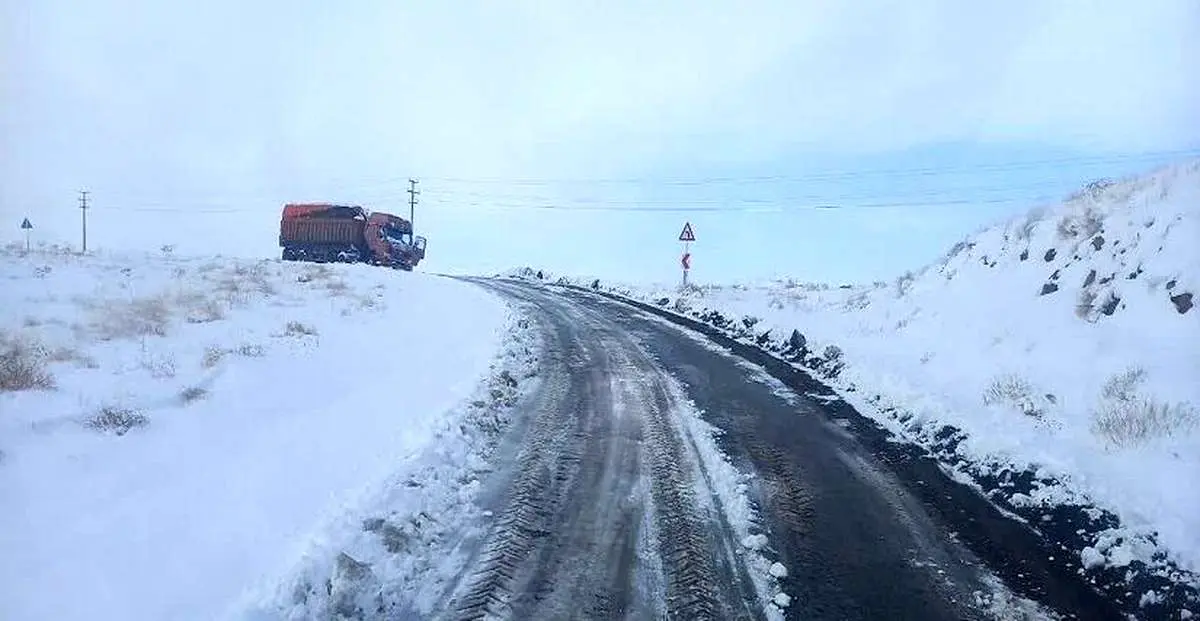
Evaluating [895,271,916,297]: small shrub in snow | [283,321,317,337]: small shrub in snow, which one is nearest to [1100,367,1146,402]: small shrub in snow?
[895,271,916,297]: small shrub in snow

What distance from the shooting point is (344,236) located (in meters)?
37.7

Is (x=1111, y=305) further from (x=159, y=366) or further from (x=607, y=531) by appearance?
(x=159, y=366)

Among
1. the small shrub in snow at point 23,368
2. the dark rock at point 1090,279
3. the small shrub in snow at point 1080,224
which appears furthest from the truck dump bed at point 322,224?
the dark rock at point 1090,279

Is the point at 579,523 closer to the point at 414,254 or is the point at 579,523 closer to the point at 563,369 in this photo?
the point at 563,369

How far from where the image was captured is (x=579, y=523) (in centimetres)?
559

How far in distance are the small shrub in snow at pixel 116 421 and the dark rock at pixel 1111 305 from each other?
Result: 41.0ft

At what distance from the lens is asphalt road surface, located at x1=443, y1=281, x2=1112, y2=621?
A: 4.44 metres

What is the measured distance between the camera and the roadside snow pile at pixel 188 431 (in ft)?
14.0

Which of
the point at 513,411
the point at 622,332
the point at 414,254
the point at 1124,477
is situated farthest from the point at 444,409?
the point at 414,254

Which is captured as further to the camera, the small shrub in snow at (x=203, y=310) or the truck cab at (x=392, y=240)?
the truck cab at (x=392, y=240)

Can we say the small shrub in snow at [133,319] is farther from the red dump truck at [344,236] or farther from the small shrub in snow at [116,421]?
the red dump truck at [344,236]

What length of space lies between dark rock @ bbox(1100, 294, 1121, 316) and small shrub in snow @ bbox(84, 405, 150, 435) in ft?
41.0

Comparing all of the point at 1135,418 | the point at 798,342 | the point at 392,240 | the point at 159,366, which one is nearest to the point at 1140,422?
the point at 1135,418

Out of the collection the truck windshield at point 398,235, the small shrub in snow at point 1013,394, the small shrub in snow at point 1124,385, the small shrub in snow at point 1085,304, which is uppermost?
the truck windshield at point 398,235
